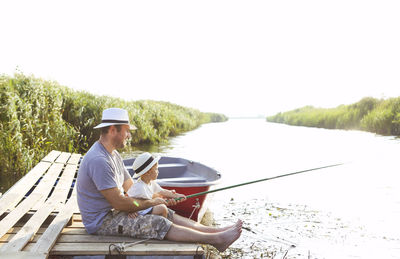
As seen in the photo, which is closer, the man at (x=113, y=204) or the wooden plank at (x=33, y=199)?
the man at (x=113, y=204)

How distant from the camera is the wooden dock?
2760 millimetres

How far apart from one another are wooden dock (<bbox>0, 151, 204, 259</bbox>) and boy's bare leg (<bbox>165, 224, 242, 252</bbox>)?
7 centimetres

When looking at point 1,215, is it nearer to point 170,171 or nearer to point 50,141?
point 170,171

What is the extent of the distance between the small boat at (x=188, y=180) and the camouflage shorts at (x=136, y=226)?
136 cm

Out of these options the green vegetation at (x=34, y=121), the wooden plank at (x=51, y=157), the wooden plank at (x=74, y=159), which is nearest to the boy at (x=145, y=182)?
the wooden plank at (x=74, y=159)

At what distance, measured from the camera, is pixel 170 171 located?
6375 mm

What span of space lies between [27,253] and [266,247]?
2734 millimetres

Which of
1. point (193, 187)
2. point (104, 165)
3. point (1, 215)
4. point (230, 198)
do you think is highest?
point (104, 165)

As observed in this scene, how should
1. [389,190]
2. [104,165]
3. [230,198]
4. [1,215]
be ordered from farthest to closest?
[389,190]
[230,198]
[1,215]
[104,165]

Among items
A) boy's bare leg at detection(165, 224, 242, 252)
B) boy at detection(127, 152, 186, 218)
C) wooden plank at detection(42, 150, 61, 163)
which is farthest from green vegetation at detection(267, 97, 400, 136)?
boy at detection(127, 152, 186, 218)

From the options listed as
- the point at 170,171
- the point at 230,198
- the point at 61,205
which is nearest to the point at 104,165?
the point at 61,205

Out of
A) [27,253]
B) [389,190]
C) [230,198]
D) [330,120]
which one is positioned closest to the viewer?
[27,253]

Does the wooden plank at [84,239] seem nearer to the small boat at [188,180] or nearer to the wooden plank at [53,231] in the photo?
the wooden plank at [53,231]

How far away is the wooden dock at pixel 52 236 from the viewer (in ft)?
9.05
